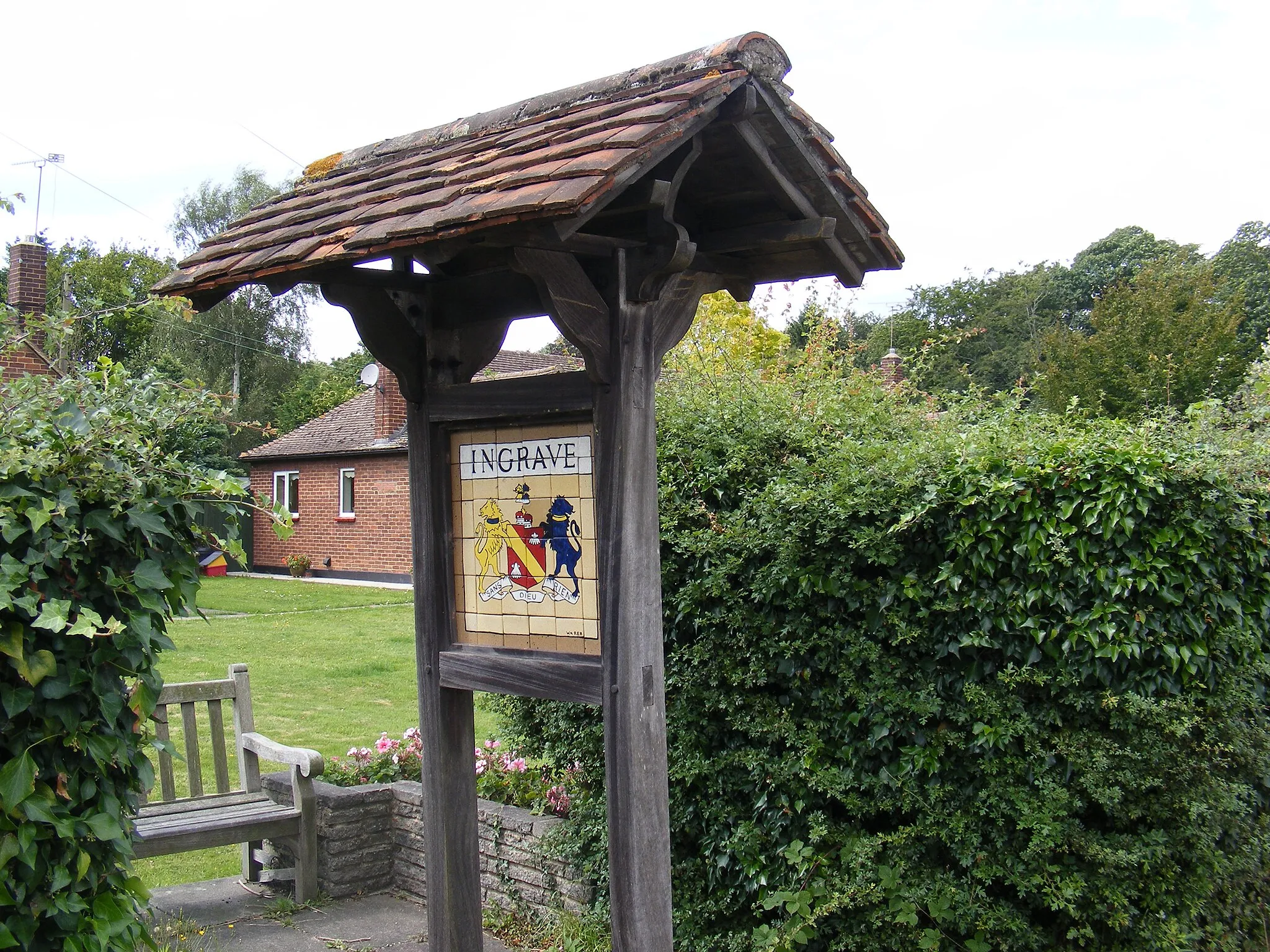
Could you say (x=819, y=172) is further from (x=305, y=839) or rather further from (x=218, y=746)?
(x=218, y=746)

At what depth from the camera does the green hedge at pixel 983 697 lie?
12.3 ft

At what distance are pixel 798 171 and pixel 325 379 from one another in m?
41.8

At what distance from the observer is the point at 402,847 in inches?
219

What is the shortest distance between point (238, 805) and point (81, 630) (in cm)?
316

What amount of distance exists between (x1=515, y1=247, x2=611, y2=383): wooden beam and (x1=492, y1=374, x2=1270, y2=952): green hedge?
1288 mm

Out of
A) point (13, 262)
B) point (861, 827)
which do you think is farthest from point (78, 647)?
point (13, 262)

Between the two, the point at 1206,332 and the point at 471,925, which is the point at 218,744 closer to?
the point at 471,925

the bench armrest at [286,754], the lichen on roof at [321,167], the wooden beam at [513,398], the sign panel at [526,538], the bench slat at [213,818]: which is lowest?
the bench slat at [213,818]

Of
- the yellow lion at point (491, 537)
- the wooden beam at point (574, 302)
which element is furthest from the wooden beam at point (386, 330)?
the wooden beam at point (574, 302)

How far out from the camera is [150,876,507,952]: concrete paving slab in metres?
4.81

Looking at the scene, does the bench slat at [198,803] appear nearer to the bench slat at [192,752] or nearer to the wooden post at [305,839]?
the bench slat at [192,752]

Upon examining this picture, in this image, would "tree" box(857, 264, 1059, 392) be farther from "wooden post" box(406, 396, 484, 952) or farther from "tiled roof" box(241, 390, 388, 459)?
"wooden post" box(406, 396, 484, 952)

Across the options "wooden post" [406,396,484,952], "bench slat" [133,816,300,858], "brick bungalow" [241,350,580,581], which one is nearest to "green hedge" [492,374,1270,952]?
"wooden post" [406,396,484,952]

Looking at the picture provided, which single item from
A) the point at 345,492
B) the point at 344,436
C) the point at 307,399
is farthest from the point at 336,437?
the point at 307,399
